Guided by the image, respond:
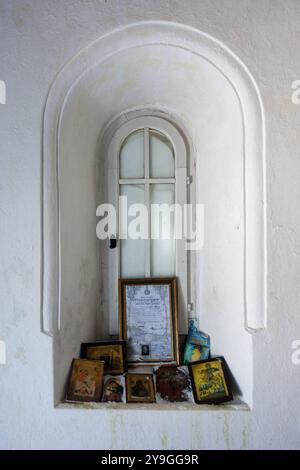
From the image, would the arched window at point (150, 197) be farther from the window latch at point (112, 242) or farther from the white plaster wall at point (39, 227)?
the white plaster wall at point (39, 227)

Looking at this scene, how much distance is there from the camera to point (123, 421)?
4.15 feet

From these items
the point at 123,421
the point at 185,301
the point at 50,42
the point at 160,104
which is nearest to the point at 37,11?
the point at 50,42

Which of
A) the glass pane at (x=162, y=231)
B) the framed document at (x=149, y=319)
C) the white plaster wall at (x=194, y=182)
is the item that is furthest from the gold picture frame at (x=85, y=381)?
the glass pane at (x=162, y=231)

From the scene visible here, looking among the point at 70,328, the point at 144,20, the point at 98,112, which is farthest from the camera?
the point at 98,112

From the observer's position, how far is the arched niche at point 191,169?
1.25 m

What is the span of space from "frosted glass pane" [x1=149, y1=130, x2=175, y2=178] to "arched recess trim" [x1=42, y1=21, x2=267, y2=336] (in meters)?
0.53

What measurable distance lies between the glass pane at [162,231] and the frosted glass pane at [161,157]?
0.08 metres

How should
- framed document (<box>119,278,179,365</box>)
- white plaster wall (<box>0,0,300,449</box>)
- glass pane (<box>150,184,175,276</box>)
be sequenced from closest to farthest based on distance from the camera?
white plaster wall (<box>0,0,300,449</box>) → framed document (<box>119,278,179,365</box>) → glass pane (<box>150,184,175,276</box>)

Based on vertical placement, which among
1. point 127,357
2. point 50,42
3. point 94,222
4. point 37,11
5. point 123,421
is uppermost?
point 37,11

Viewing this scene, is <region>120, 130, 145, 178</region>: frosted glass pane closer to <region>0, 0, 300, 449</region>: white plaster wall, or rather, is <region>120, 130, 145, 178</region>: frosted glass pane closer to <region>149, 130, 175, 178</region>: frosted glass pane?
<region>149, 130, 175, 178</region>: frosted glass pane

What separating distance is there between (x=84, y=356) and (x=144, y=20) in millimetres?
1677

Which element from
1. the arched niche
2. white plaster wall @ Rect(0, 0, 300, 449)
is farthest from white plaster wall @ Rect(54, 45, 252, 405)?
white plaster wall @ Rect(0, 0, 300, 449)

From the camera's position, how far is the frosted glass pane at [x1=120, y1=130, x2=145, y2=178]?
1.73 metres

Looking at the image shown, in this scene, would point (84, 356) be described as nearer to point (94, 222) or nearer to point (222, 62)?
point (94, 222)
